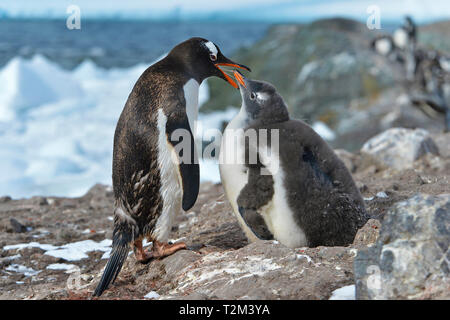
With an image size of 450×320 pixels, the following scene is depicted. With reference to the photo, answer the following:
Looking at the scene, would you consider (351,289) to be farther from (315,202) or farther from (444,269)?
(315,202)

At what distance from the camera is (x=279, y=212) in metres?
3.10

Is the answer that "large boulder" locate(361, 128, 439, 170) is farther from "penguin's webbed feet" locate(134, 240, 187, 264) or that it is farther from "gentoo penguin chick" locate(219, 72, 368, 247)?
"penguin's webbed feet" locate(134, 240, 187, 264)

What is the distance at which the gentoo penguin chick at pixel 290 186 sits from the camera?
3.05 meters

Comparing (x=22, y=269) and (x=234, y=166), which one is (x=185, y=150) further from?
(x=22, y=269)

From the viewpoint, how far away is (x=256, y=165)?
312 centimetres

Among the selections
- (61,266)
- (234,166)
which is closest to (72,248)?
(61,266)

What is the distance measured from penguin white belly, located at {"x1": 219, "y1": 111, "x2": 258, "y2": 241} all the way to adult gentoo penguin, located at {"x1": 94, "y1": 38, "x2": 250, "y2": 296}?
19 cm

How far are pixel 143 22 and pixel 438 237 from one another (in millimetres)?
75655

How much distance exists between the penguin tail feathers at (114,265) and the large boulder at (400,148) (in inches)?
138

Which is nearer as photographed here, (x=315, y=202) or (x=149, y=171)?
(x=315, y=202)

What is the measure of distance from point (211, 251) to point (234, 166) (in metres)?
0.58

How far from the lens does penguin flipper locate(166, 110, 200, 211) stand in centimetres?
324

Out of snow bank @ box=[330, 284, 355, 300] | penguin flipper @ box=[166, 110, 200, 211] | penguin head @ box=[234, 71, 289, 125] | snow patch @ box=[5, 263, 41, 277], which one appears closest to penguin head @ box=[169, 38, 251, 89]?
penguin head @ box=[234, 71, 289, 125]

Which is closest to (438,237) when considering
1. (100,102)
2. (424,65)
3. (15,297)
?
(15,297)
